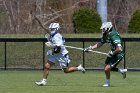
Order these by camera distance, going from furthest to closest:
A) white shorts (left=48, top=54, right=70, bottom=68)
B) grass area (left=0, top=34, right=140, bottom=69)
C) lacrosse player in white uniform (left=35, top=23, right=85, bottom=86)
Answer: grass area (left=0, top=34, right=140, bottom=69), white shorts (left=48, top=54, right=70, bottom=68), lacrosse player in white uniform (left=35, top=23, right=85, bottom=86)

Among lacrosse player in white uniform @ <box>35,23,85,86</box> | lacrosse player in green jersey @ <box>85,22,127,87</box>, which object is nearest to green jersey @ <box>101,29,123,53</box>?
lacrosse player in green jersey @ <box>85,22,127,87</box>

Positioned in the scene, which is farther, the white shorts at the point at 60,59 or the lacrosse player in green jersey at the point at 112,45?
the white shorts at the point at 60,59

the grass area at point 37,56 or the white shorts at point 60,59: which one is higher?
the white shorts at point 60,59

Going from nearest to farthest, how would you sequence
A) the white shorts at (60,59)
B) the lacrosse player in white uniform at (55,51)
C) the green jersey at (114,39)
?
the green jersey at (114,39) < the lacrosse player in white uniform at (55,51) < the white shorts at (60,59)

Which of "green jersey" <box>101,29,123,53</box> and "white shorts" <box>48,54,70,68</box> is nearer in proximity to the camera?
"green jersey" <box>101,29,123,53</box>

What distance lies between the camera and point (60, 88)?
Result: 19.8m

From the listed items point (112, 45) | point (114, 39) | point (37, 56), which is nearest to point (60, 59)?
point (112, 45)

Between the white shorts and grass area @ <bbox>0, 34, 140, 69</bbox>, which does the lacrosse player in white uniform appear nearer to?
the white shorts

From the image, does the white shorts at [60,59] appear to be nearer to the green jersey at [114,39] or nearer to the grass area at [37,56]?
the green jersey at [114,39]

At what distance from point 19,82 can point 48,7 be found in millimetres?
25260

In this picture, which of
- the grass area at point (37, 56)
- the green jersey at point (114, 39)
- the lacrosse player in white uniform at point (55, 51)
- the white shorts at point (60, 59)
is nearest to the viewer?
the green jersey at point (114, 39)

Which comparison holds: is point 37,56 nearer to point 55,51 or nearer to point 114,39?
point 55,51

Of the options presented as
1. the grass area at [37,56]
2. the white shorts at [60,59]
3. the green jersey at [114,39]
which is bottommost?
the grass area at [37,56]

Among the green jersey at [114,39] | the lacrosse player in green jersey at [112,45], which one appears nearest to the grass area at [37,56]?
the lacrosse player in green jersey at [112,45]
